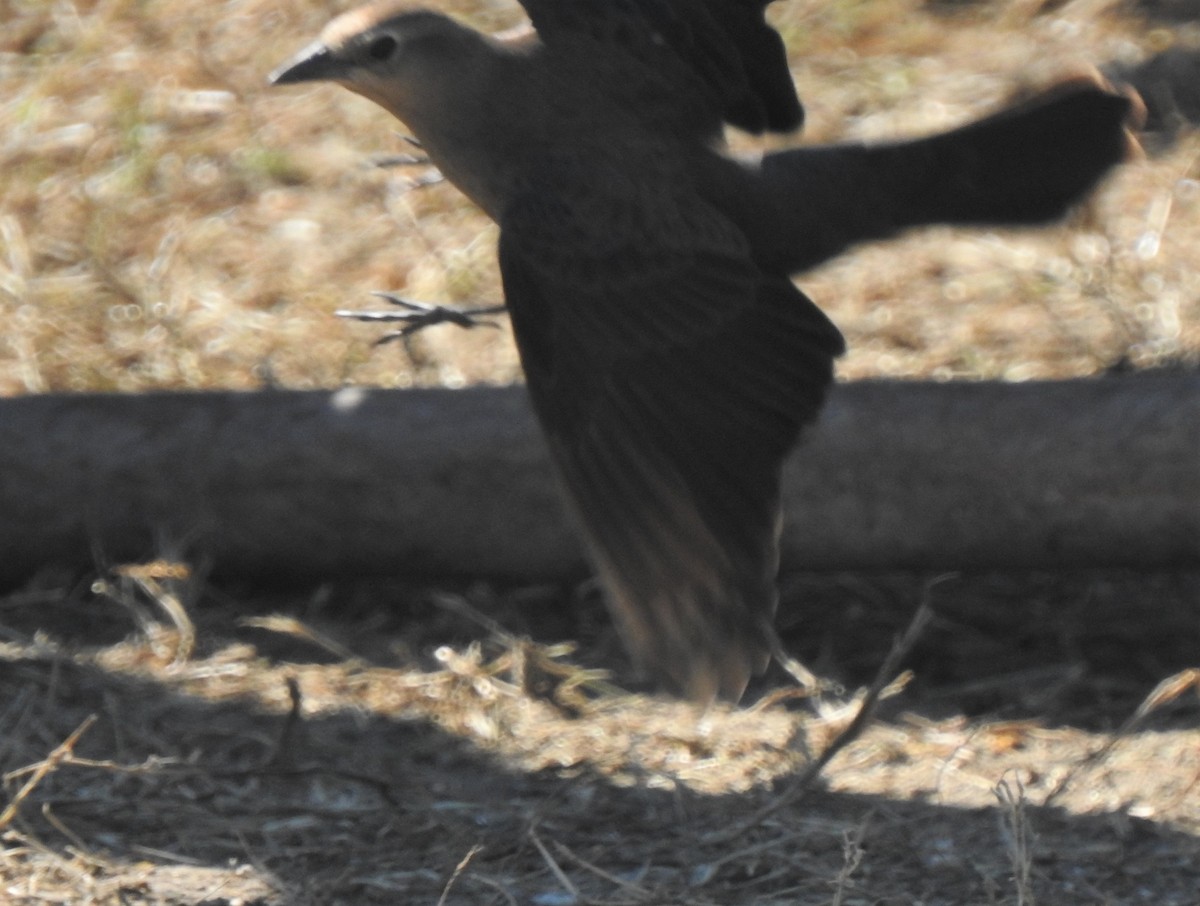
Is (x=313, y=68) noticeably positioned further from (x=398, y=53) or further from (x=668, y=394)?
(x=668, y=394)

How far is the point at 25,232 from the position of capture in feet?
17.7

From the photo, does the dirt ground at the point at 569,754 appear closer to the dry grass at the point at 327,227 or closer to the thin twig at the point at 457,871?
the thin twig at the point at 457,871

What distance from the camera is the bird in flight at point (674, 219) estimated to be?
9.01 feet

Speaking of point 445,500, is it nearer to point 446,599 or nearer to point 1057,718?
point 446,599

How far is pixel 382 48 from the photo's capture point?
3.14 meters

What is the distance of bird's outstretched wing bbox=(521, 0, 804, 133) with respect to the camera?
130 inches

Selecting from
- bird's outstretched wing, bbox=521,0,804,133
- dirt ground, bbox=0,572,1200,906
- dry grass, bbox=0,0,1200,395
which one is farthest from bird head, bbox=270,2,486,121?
dry grass, bbox=0,0,1200,395

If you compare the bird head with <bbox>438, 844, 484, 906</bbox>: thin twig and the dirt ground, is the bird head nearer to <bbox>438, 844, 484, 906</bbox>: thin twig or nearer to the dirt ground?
the dirt ground

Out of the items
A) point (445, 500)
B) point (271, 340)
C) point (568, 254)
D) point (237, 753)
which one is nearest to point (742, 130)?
point (568, 254)

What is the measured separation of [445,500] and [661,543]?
118cm

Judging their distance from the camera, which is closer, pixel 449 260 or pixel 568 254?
pixel 568 254

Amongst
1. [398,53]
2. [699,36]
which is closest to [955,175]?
[699,36]

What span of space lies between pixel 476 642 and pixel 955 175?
1.37 m

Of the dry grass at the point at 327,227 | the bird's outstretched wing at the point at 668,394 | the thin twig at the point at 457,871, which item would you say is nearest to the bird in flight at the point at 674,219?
the bird's outstretched wing at the point at 668,394
